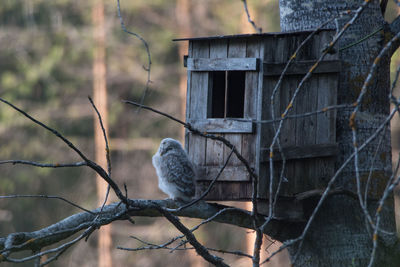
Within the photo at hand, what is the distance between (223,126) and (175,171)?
59cm

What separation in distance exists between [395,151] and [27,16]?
11.8 m

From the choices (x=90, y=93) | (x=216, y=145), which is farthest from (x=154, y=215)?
(x=90, y=93)

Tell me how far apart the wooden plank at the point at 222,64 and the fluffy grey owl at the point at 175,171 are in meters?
0.77

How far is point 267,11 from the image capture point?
16.5 m

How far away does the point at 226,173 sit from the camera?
16.3ft

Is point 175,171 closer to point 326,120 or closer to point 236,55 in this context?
point 236,55

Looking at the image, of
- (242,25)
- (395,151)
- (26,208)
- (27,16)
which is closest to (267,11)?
(242,25)

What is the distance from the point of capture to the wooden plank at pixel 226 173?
490cm

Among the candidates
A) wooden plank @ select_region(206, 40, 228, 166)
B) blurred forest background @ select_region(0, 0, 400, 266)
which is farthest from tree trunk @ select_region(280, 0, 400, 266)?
blurred forest background @ select_region(0, 0, 400, 266)

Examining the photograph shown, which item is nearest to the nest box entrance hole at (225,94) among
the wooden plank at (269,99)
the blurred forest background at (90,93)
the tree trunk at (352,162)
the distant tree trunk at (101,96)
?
the wooden plank at (269,99)

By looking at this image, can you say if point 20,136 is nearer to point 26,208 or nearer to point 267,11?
point 26,208

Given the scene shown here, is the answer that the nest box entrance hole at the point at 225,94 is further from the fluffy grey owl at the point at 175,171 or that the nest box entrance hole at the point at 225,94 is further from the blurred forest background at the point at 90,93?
the blurred forest background at the point at 90,93

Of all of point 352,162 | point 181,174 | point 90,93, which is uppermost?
point 90,93

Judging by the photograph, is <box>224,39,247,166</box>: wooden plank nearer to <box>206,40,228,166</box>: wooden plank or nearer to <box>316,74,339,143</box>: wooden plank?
<box>206,40,228,166</box>: wooden plank
